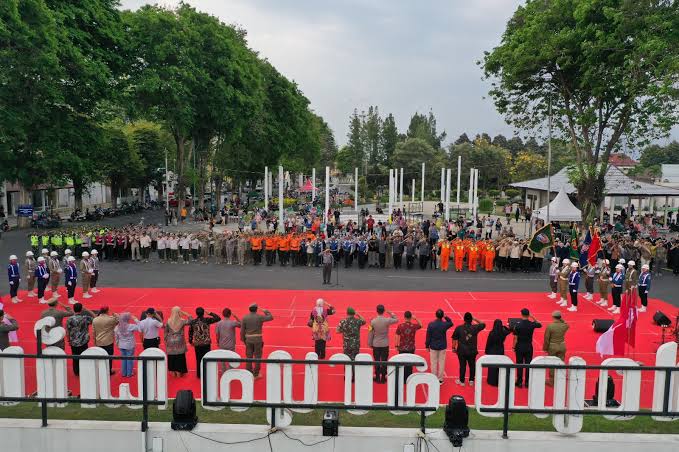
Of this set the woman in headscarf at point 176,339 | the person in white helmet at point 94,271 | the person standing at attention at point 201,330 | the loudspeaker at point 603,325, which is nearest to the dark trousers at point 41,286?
the person in white helmet at point 94,271

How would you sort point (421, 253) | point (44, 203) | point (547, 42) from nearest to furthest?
point (421, 253), point (547, 42), point (44, 203)

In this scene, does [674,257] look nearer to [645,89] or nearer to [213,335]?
[645,89]

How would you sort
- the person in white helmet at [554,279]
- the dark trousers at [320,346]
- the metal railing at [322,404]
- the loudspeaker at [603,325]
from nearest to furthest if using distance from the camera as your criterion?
1. the metal railing at [322,404]
2. the dark trousers at [320,346]
3. the loudspeaker at [603,325]
4. the person in white helmet at [554,279]

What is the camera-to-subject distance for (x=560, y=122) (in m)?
35.2

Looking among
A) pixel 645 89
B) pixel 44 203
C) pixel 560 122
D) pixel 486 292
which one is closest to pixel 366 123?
pixel 44 203

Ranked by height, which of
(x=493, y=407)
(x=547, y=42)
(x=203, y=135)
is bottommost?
(x=493, y=407)

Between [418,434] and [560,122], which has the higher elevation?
[560,122]

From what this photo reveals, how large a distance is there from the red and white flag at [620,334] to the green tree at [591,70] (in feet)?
51.3

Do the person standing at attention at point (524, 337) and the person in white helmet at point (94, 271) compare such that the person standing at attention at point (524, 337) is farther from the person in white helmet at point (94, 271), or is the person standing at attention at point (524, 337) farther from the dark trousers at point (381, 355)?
the person in white helmet at point (94, 271)

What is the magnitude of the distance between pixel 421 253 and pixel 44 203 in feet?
158

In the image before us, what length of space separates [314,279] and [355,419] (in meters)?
14.2

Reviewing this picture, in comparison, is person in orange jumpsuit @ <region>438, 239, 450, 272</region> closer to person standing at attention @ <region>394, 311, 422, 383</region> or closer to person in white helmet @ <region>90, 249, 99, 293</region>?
person standing at attention @ <region>394, 311, 422, 383</region>

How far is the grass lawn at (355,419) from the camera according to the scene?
8539 millimetres

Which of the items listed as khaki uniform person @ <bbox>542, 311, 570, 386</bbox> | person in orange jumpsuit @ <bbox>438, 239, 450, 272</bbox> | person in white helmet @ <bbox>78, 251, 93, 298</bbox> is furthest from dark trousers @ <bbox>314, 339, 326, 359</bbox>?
person in orange jumpsuit @ <bbox>438, 239, 450, 272</bbox>
